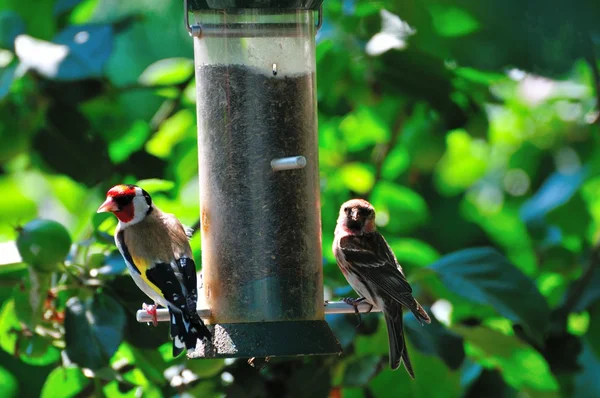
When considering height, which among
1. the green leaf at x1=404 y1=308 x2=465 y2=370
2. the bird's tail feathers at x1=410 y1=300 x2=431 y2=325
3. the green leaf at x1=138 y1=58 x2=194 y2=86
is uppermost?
the green leaf at x1=138 y1=58 x2=194 y2=86

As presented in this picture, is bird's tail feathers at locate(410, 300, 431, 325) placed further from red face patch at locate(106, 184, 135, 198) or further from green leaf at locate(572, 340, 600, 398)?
green leaf at locate(572, 340, 600, 398)

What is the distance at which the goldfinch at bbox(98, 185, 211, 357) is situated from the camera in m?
3.48

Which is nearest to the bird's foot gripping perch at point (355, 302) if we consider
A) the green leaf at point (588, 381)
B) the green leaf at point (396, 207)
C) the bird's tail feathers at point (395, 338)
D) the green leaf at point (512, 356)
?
the bird's tail feathers at point (395, 338)

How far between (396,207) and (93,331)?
2550mm

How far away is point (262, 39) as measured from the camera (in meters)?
3.94

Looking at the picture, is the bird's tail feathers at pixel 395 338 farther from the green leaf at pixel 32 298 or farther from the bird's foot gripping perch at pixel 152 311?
the green leaf at pixel 32 298

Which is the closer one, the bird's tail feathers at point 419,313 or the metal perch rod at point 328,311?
the metal perch rod at point 328,311

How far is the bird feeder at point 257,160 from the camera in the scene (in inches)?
154

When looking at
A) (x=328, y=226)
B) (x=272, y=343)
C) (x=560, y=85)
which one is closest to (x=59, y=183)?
(x=328, y=226)

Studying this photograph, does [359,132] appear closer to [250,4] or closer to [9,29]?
[250,4]

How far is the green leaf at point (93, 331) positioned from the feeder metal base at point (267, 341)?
0.34 metres

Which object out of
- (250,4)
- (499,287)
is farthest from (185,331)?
(499,287)

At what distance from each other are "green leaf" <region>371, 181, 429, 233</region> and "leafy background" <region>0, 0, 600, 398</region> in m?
0.02

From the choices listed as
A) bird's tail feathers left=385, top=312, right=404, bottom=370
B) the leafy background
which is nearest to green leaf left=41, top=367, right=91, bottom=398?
the leafy background
